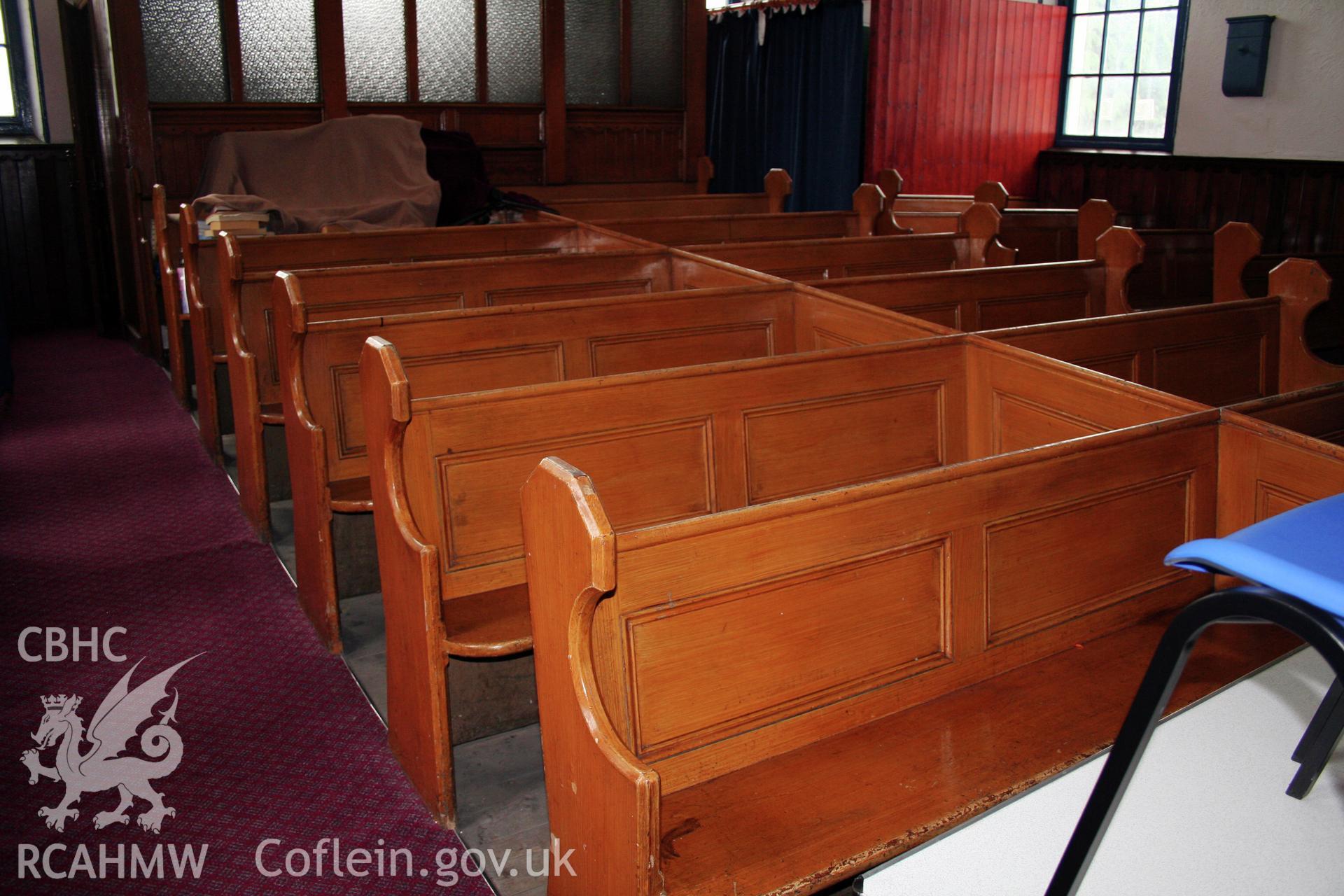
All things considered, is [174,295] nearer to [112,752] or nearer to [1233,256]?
[112,752]

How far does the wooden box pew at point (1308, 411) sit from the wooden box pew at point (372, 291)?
5.35ft

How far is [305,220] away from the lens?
16.6 ft

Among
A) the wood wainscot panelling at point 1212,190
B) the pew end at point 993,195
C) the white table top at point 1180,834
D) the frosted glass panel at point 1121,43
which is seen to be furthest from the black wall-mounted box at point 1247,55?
the white table top at point 1180,834

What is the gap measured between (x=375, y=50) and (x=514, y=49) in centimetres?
84

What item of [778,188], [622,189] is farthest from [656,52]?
[778,188]

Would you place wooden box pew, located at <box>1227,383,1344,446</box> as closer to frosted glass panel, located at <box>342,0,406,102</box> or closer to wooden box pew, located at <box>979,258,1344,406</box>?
wooden box pew, located at <box>979,258,1344,406</box>

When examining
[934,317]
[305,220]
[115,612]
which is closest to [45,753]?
[115,612]

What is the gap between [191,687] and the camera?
2.57 meters

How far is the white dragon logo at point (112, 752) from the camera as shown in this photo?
211 cm

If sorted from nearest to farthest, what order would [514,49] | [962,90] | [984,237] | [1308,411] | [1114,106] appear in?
[1308,411]
[984,237]
[514,49]
[1114,106]
[962,90]

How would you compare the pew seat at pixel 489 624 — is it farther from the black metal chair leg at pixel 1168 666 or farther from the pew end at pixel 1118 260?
the pew end at pixel 1118 260

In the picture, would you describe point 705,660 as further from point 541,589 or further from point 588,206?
point 588,206

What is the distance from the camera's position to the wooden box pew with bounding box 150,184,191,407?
4.73 meters

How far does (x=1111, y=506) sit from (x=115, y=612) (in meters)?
2.60
